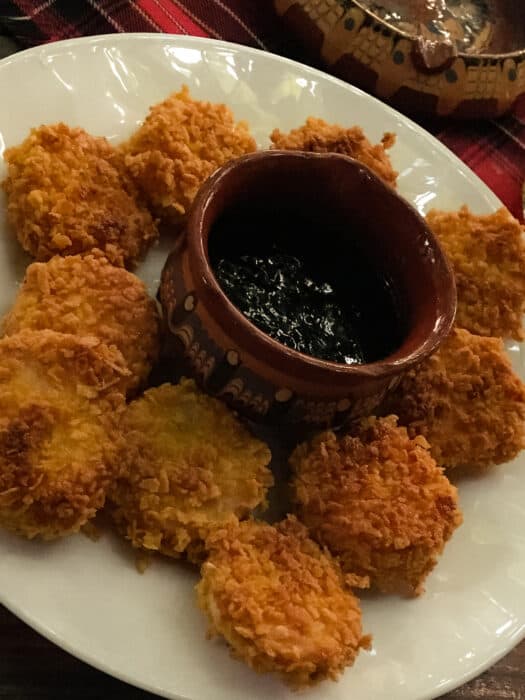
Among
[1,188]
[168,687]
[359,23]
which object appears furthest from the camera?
[359,23]

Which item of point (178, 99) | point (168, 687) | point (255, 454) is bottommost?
point (168, 687)

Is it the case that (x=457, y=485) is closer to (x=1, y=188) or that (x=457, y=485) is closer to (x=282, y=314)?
(x=282, y=314)

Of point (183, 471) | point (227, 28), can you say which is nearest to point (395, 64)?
point (227, 28)

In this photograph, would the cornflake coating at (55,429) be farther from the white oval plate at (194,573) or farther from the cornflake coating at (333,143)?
the cornflake coating at (333,143)

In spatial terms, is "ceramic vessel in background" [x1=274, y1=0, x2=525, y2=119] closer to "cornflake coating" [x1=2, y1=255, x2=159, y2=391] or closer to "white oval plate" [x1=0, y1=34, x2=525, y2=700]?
"white oval plate" [x1=0, y1=34, x2=525, y2=700]

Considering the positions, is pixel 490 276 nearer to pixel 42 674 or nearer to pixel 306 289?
pixel 306 289

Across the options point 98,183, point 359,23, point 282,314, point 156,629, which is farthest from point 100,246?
point 359,23

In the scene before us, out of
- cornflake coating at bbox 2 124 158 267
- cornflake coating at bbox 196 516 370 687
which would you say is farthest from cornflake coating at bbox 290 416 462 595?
cornflake coating at bbox 2 124 158 267
